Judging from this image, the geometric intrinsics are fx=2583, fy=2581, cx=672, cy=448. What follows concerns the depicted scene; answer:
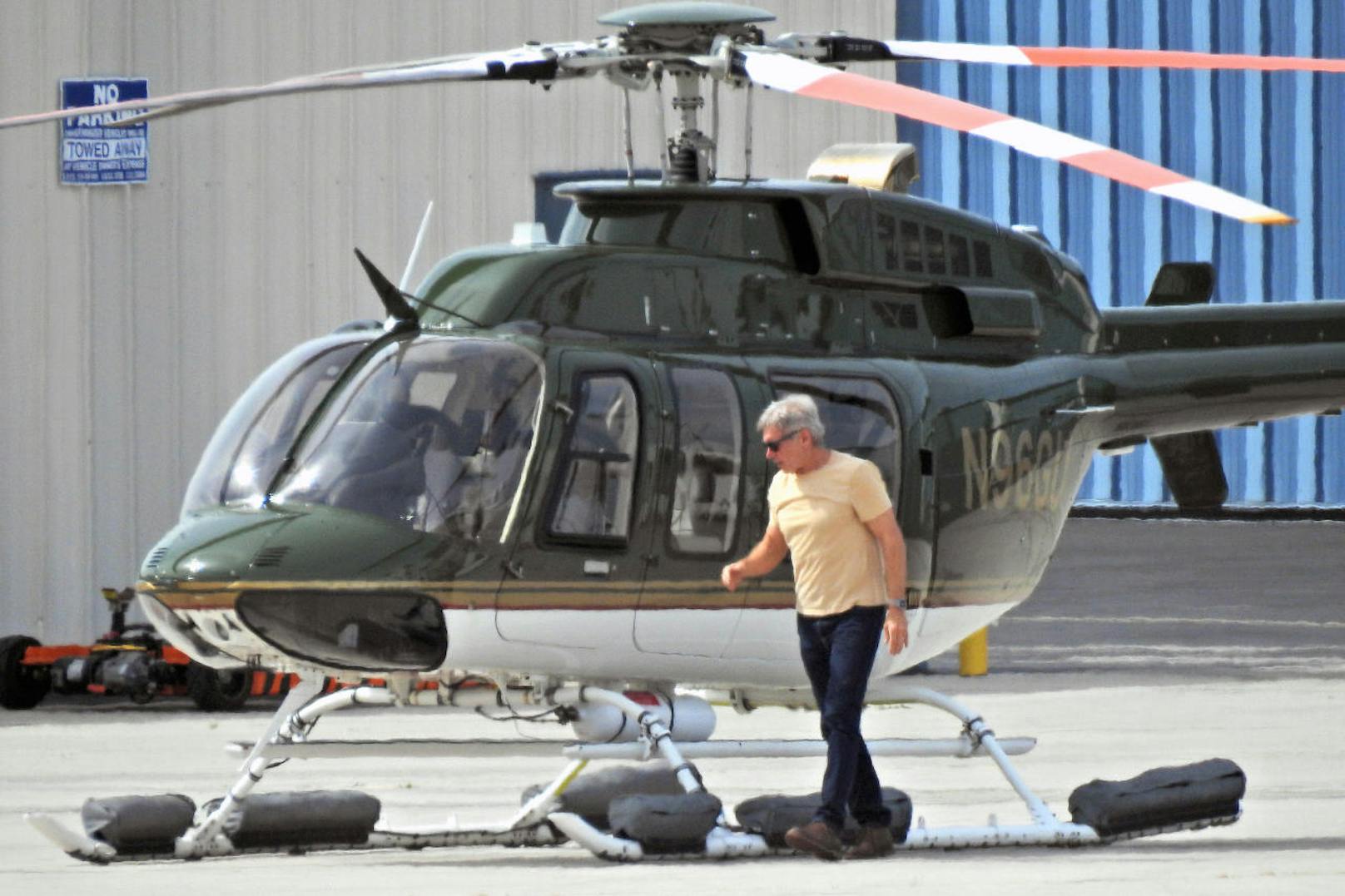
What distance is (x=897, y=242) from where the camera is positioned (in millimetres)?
11180

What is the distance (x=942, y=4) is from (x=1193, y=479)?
28.2 feet

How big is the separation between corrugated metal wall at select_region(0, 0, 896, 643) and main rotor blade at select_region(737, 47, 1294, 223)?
9547 mm

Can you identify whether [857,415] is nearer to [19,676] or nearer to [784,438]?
[784,438]

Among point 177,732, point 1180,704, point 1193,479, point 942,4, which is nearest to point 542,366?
point 1193,479

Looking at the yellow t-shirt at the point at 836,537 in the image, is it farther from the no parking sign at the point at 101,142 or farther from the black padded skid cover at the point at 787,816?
the no parking sign at the point at 101,142

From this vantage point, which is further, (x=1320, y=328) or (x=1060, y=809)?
(x=1320, y=328)

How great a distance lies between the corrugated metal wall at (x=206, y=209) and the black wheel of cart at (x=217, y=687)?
214cm

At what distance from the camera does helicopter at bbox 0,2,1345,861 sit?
31.5 feet

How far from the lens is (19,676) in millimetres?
17047

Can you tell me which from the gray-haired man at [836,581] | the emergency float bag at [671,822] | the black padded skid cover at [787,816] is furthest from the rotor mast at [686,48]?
the emergency float bag at [671,822]

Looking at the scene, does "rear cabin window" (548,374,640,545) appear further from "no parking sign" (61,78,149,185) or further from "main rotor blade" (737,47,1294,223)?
"no parking sign" (61,78,149,185)

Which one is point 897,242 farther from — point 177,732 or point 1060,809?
point 177,732

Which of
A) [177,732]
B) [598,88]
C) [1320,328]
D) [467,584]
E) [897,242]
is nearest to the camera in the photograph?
[467,584]

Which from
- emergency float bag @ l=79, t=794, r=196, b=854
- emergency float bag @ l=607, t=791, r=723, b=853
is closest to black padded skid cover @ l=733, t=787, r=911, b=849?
emergency float bag @ l=607, t=791, r=723, b=853
